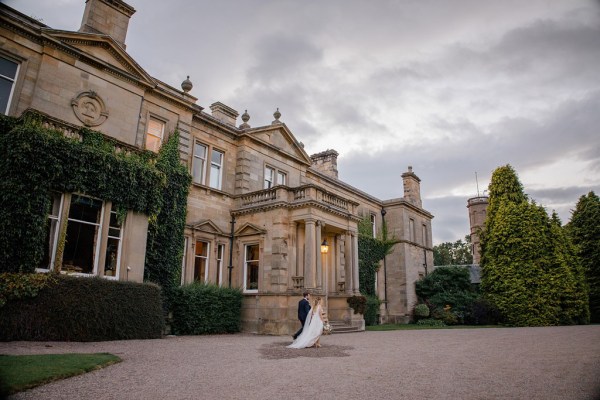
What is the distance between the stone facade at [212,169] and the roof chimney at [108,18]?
43mm

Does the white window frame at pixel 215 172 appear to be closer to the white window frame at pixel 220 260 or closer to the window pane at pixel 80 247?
the white window frame at pixel 220 260

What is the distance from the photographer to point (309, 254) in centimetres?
1742

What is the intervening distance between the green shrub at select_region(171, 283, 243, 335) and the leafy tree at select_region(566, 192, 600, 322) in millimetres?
24372

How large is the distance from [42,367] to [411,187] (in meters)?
32.2

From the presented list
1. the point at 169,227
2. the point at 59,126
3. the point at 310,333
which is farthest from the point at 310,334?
the point at 59,126

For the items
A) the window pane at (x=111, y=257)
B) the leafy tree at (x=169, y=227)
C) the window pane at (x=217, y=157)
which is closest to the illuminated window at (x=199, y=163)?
the window pane at (x=217, y=157)

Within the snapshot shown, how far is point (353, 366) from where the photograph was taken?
795 centimetres

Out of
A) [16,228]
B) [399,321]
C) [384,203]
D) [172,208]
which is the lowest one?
[399,321]

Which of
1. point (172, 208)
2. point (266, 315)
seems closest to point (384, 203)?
point (266, 315)

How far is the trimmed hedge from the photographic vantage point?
960cm

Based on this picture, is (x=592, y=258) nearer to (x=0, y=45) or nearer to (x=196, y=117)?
(x=196, y=117)

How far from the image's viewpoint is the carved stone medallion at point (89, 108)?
13703 millimetres

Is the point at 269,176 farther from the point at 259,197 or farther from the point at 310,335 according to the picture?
the point at 310,335

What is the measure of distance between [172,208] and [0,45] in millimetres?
7751
